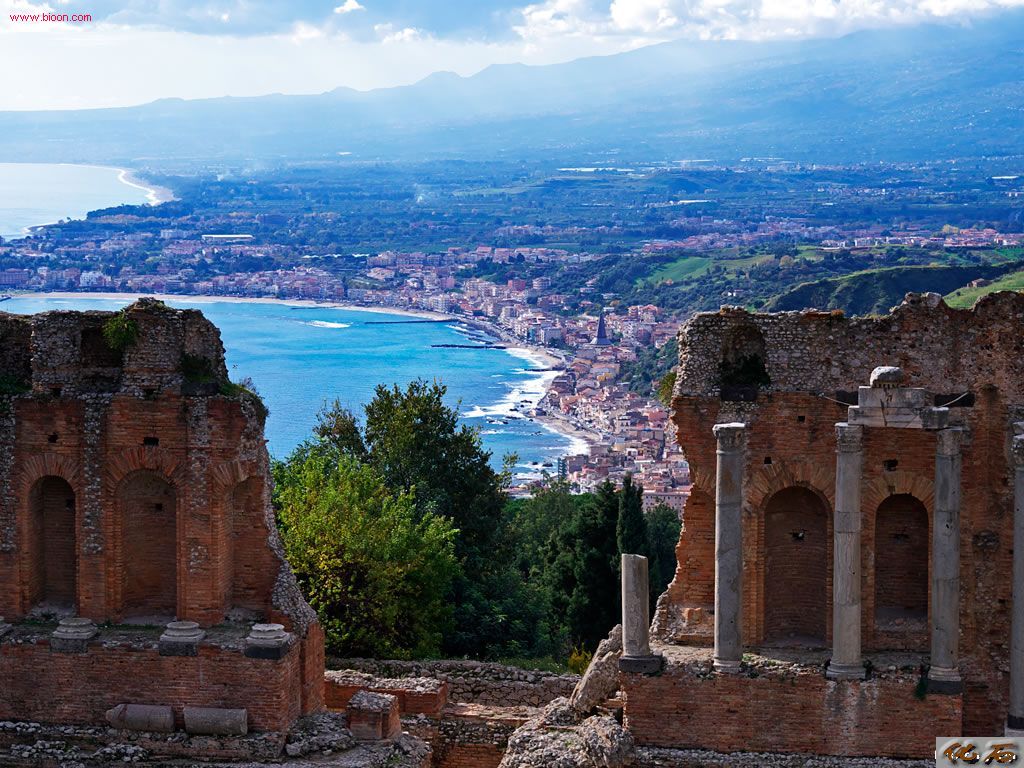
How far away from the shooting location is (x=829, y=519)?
23.6m

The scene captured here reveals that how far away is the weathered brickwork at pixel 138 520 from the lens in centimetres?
2327

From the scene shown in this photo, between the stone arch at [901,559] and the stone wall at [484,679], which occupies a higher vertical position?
the stone arch at [901,559]

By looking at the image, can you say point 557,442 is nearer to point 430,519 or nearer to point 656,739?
point 430,519

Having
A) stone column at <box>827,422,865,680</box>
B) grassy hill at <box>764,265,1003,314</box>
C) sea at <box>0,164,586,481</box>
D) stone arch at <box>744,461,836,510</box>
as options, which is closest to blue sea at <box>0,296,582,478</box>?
sea at <box>0,164,586,481</box>

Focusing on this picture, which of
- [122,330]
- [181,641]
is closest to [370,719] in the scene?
[181,641]

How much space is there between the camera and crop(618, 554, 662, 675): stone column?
22.5 meters

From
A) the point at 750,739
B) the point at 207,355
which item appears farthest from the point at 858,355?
the point at 207,355

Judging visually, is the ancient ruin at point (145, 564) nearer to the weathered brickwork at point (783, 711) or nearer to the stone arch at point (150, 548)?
the stone arch at point (150, 548)

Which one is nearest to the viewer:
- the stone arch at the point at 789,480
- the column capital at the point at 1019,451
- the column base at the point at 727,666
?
the column capital at the point at 1019,451

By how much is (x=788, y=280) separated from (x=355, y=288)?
234 feet

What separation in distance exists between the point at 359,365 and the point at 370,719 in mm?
109764

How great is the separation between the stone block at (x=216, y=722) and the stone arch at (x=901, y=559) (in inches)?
→ 349

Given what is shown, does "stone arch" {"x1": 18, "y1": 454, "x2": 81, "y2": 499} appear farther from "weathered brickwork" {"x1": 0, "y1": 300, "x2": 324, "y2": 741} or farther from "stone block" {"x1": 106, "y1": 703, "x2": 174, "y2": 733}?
"stone block" {"x1": 106, "y1": 703, "x2": 174, "y2": 733}

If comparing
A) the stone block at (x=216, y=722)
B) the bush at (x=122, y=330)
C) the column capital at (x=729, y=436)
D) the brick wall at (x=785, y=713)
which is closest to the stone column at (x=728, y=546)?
the column capital at (x=729, y=436)
